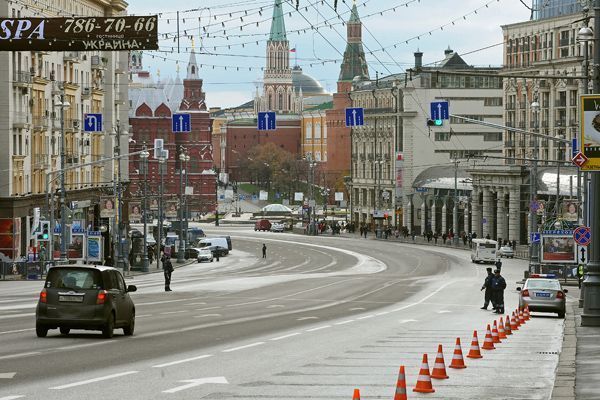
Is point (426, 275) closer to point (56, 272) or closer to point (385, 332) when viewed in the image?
point (385, 332)

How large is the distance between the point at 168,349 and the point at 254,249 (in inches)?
3900

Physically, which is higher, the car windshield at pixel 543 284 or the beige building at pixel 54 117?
the beige building at pixel 54 117

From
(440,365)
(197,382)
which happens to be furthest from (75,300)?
(440,365)

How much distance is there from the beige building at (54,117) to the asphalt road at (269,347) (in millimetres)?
17242

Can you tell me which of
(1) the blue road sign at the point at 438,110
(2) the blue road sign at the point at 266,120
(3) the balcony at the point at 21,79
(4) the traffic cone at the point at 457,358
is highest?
(3) the balcony at the point at 21,79

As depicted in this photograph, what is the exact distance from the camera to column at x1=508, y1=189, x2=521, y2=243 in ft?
396

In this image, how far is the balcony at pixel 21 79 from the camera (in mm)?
78250

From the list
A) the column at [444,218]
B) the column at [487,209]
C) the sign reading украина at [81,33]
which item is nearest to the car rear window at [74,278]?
the sign reading украина at [81,33]

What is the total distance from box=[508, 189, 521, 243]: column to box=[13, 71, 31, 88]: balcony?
5234 centimetres

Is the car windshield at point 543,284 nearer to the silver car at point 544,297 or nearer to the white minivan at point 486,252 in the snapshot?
the silver car at point 544,297

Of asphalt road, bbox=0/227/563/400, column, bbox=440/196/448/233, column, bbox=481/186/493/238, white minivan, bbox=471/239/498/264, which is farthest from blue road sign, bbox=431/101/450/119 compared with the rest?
column, bbox=440/196/448/233

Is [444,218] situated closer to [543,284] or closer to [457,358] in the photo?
[543,284]

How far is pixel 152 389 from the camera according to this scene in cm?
1831

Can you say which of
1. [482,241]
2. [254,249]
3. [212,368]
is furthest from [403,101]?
[212,368]
